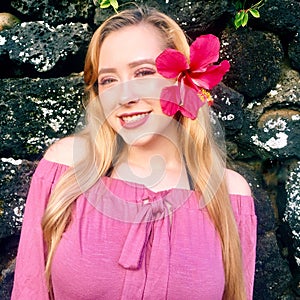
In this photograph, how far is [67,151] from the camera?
1.79 metres

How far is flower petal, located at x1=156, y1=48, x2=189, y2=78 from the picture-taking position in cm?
158

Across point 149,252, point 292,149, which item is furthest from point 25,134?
point 292,149

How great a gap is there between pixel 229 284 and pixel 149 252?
29 cm

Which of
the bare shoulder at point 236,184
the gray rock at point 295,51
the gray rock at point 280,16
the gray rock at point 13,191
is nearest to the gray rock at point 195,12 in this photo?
the gray rock at point 280,16

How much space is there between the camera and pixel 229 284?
1.80m

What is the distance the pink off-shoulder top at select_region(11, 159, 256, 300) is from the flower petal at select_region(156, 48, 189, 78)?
353 millimetres

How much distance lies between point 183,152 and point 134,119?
0.27m

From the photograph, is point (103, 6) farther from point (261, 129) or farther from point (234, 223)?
point (234, 223)

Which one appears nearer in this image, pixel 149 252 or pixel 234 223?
pixel 149 252

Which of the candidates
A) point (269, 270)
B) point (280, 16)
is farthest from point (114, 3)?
point (269, 270)

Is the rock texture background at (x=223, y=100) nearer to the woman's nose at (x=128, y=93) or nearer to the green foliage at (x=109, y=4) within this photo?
the green foliage at (x=109, y=4)

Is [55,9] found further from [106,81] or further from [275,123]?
[275,123]

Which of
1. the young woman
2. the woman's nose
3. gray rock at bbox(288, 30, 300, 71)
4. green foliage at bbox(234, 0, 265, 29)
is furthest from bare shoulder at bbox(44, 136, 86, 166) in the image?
gray rock at bbox(288, 30, 300, 71)

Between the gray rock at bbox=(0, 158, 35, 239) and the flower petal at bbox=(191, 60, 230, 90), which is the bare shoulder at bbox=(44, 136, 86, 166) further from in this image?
the flower petal at bbox=(191, 60, 230, 90)
